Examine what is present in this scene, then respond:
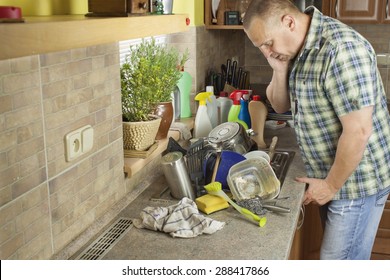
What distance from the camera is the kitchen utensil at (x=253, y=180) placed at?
188 centimetres

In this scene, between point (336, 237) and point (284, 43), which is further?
point (336, 237)

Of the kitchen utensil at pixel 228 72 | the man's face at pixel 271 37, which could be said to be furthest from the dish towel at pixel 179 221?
the kitchen utensil at pixel 228 72

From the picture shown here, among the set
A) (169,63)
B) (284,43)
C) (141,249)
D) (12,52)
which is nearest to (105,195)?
(141,249)

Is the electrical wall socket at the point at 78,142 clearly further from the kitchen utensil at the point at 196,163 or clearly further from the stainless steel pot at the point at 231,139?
the stainless steel pot at the point at 231,139

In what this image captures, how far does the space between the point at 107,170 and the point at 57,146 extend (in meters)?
0.33

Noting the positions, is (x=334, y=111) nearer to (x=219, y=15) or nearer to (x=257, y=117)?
(x=257, y=117)

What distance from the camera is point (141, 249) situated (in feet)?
5.04

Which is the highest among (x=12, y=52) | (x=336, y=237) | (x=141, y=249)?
(x=12, y=52)

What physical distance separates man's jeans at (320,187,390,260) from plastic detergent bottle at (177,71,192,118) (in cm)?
95

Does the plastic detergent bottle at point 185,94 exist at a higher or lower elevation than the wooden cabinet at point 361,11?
lower
